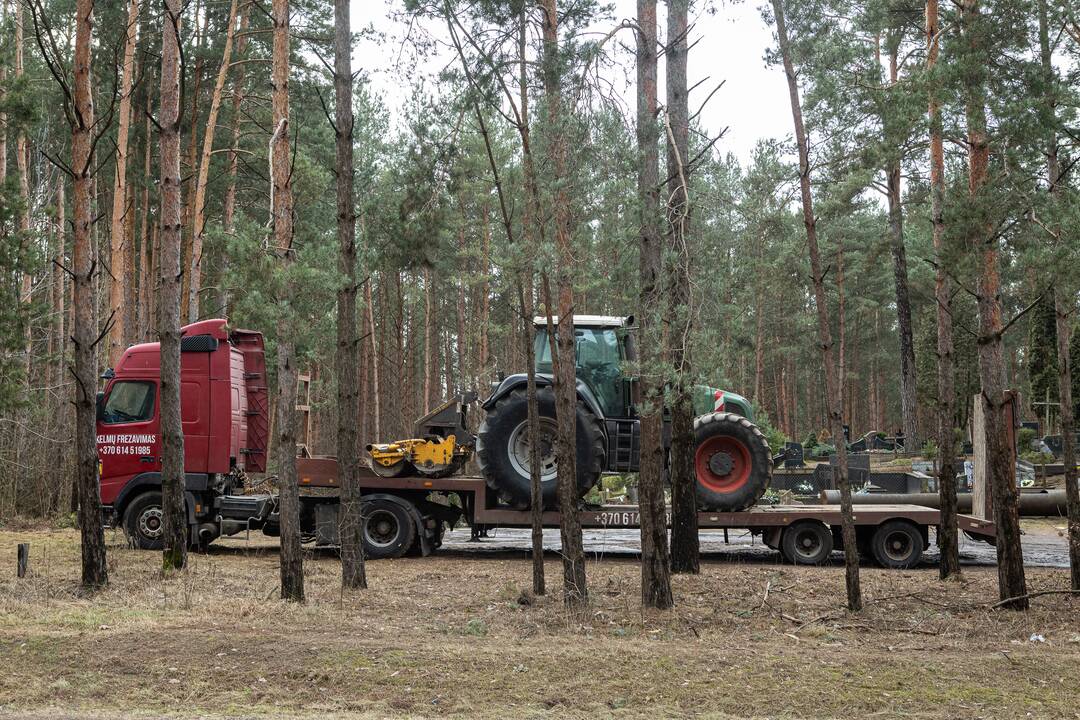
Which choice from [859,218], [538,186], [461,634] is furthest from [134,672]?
[859,218]

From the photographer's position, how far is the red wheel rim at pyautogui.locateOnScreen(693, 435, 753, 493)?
14.8 meters

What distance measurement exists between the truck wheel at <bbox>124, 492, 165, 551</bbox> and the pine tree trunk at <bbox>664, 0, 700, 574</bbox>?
789 centimetres

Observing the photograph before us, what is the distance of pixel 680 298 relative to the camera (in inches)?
416

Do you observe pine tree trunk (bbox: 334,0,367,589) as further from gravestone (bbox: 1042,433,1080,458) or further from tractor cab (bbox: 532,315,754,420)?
gravestone (bbox: 1042,433,1080,458)

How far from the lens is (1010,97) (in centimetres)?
1025

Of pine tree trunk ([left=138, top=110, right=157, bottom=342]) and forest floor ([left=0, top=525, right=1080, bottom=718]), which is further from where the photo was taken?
pine tree trunk ([left=138, top=110, right=157, bottom=342])

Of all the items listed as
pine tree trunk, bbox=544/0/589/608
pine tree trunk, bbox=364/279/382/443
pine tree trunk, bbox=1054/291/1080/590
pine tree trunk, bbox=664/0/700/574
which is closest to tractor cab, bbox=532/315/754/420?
pine tree trunk, bbox=664/0/700/574

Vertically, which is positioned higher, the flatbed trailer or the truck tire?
the truck tire

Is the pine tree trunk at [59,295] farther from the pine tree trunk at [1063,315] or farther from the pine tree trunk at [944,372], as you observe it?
the pine tree trunk at [1063,315]

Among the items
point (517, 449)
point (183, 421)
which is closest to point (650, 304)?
point (517, 449)

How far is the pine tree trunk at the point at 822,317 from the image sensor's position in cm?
947

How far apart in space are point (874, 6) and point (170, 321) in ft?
30.1

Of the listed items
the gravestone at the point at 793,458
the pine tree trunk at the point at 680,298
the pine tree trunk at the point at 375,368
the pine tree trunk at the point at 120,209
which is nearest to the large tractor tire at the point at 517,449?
the pine tree trunk at the point at 680,298

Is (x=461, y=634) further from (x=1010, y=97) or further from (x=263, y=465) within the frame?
(x=263, y=465)
